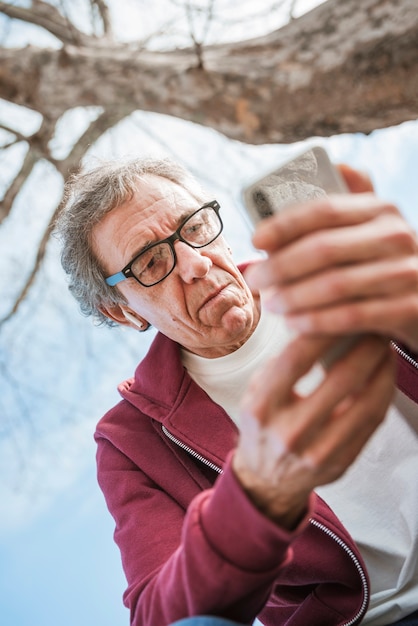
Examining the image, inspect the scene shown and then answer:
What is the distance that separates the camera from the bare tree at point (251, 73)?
1.39 m

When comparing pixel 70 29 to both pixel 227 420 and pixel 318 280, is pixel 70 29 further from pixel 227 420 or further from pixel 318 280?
pixel 318 280

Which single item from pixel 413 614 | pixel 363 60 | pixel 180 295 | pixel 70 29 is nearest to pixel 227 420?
pixel 180 295

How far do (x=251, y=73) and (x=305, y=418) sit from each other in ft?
4.04

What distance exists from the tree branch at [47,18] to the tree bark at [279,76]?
10 cm

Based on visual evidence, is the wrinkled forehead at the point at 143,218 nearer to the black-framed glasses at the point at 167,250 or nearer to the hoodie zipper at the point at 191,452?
the black-framed glasses at the point at 167,250

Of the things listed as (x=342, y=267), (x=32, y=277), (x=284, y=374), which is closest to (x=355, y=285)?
(x=342, y=267)

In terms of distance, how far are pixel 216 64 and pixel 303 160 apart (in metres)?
0.99

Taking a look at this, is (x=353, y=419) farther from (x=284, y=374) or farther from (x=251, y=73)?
(x=251, y=73)

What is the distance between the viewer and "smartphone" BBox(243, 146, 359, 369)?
0.87m

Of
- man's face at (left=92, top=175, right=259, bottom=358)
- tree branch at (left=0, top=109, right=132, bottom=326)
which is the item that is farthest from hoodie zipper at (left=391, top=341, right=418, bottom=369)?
tree branch at (left=0, top=109, right=132, bottom=326)

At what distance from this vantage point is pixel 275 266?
0.66 m

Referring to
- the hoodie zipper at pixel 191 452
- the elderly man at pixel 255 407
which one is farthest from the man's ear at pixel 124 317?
the hoodie zipper at pixel 191 452

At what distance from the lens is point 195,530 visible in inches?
35.1

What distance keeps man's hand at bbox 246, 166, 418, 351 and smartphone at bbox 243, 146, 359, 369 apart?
204 mm
